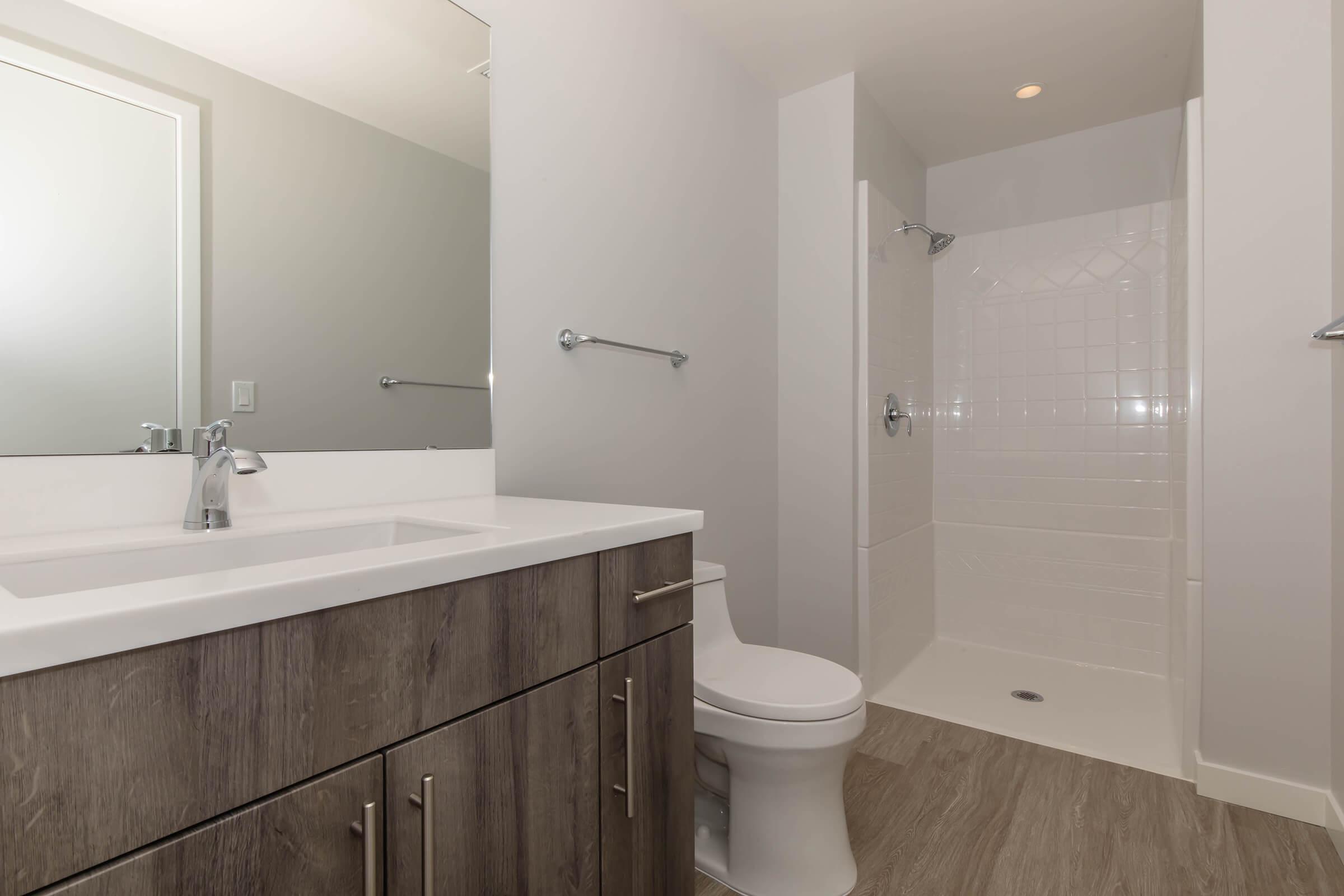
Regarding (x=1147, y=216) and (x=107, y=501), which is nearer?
(x=107, y=501)

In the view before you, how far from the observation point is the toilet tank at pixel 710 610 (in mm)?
1682

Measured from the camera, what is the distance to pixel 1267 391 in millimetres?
1745

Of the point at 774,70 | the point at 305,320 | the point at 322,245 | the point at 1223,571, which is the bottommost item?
the point at 1223,571

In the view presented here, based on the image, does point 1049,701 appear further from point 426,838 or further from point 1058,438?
point 426,838

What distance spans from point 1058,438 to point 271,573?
10.5ft

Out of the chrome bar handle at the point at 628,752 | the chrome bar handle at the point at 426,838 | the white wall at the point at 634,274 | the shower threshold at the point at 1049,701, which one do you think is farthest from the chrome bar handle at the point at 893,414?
the chrome bar handle at the point at 426,838

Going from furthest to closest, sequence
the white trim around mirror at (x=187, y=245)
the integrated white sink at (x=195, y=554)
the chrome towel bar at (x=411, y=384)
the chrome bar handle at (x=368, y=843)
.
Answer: the chrome towel bar at (x=411, y=384) < the white trim around mirror at (x=187, y=245) < the integrated white sink at (x=195, y=554) < the chrome bar handle at (x=368, y=843)

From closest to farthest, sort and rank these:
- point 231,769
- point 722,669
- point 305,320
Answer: point 231,769 < point 305,320 < point 722,669

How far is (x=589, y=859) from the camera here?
0.95m

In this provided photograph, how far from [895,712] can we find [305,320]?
2.20 m

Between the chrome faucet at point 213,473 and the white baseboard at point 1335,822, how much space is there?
7.94 feet

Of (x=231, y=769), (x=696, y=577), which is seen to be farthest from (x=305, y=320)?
(x=696, y=577)

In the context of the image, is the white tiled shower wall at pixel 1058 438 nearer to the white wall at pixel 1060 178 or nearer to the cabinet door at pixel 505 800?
the white wall at pixel 1060 178

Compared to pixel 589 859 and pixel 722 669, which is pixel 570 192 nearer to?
pixel 722 669
